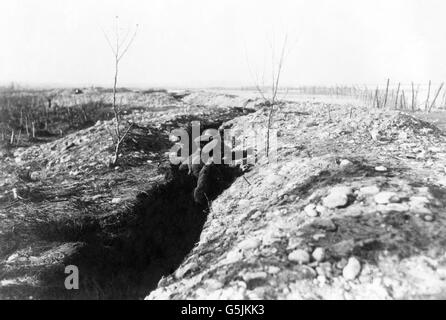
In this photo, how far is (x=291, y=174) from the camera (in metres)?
5.27

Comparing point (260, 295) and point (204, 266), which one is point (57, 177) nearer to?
point (204, 266)

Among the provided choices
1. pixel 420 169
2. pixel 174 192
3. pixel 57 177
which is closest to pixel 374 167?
pixel 420 169

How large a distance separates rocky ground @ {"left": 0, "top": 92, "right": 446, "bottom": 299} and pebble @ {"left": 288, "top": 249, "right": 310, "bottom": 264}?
12 millimetres

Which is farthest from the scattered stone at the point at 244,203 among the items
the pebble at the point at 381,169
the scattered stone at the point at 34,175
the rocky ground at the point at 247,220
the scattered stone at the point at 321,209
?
the scattered stone at the point at 34,175

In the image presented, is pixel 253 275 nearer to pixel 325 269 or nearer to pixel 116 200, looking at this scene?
pixel 325 269

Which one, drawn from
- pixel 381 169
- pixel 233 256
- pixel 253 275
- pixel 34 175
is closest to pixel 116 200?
pixel 34 175

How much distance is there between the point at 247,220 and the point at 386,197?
160cm

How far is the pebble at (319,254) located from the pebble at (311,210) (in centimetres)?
62

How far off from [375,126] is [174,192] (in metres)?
4.10

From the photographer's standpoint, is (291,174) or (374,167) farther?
(291,174)

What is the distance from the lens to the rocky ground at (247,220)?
10.0ft

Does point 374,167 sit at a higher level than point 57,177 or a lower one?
higher

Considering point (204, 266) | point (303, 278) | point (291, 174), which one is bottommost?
point (204, 266)

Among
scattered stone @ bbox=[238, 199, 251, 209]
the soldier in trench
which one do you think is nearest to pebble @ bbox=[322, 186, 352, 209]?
scattered stone @ bbox=[238, 199, 251, 209]
